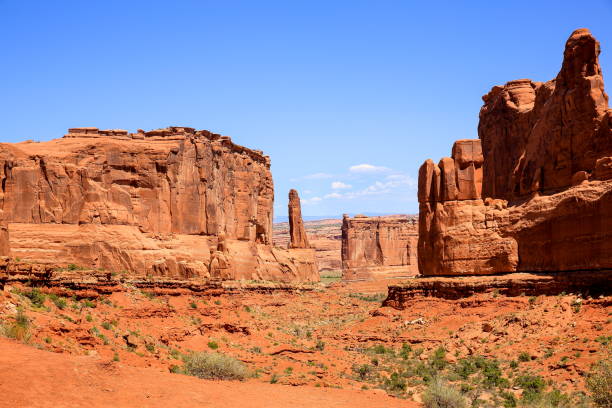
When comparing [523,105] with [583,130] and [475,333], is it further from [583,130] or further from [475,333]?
[475,333]

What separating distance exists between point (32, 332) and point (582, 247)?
26.1 metres

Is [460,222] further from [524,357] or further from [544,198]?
[524,357]

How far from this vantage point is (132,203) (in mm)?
52938

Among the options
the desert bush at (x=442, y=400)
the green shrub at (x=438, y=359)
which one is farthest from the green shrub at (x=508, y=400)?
the green shrub at (x=438, y=359)

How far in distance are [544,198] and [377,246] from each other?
249 feet

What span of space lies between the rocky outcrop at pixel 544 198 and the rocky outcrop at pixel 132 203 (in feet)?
60.5

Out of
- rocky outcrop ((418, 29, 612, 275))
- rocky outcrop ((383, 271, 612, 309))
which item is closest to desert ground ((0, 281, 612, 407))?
rocky outcrop ((383, 271, 612, 309))

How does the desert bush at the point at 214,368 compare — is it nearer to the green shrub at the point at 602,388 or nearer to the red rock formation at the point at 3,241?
the green shrub at the point at 602,388

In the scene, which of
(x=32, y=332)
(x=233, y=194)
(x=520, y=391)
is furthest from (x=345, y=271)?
(x=32, y=332)

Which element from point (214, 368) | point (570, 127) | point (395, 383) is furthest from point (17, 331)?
point (570, 127)

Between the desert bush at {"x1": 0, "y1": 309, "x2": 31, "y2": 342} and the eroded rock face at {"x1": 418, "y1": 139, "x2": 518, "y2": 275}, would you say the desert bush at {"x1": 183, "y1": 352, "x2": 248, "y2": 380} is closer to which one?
the desert bush at {"x1": 0, "y1": 309, "x2": 31, "y2": 342}

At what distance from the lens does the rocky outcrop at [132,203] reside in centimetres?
4681

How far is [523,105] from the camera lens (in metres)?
53.6

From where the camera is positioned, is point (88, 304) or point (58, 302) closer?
point (58, 302)
